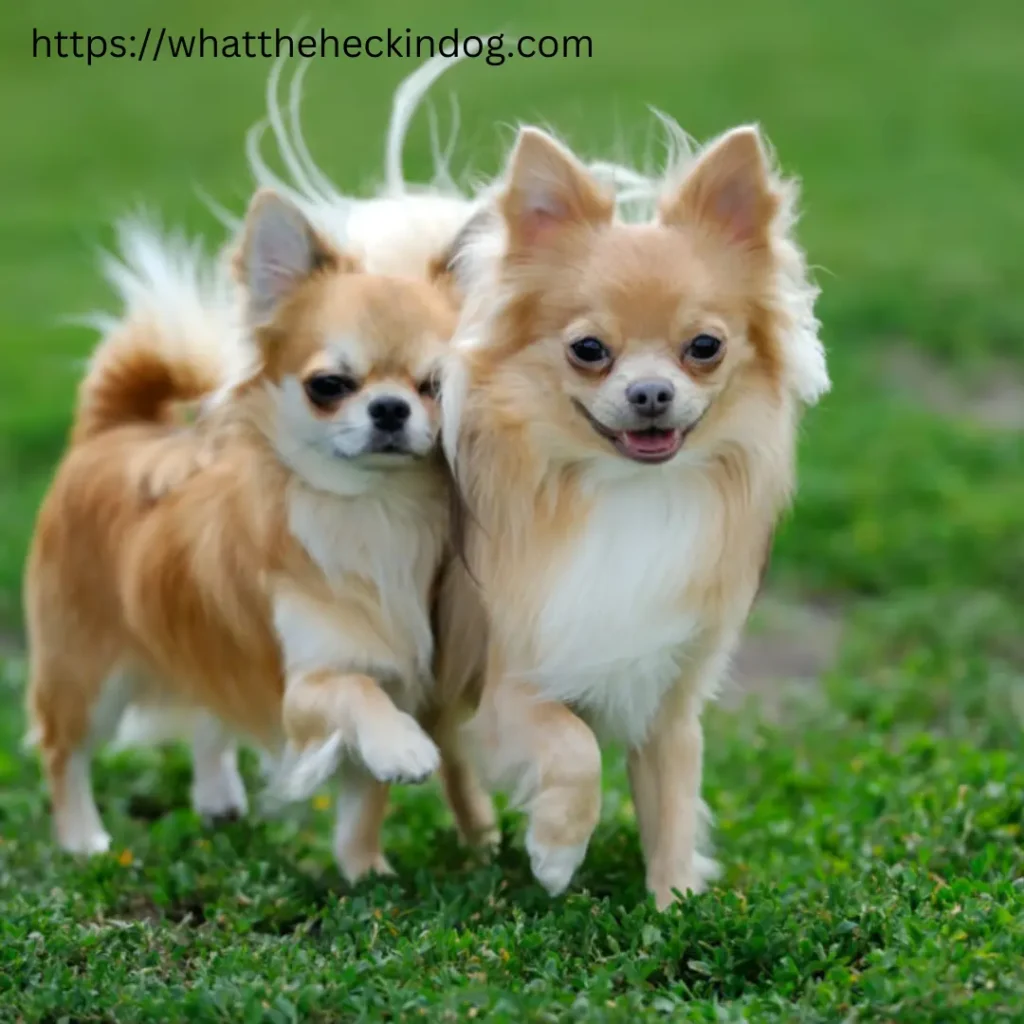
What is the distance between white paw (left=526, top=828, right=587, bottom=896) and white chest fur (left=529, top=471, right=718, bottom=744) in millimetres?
372

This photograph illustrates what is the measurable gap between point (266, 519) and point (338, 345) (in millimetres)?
517

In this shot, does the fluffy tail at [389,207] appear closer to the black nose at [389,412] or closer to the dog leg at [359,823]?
the black nose at [389,412]

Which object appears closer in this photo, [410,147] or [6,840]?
[6,840]

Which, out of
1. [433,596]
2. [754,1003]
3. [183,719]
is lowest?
[183,719]

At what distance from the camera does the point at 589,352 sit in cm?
409

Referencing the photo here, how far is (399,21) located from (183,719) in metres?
16.2

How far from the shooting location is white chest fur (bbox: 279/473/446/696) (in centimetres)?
453

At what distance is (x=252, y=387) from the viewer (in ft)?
15.3

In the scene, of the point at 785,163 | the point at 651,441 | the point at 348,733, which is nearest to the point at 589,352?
the point at 651,441

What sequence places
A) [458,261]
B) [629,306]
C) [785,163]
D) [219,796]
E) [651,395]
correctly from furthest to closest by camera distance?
[785,163] < [219,796] < [458,261] < [629,306] < [651,395]

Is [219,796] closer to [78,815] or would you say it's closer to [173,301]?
[78,815]

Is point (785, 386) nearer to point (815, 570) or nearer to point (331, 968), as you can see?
point (331, 968)

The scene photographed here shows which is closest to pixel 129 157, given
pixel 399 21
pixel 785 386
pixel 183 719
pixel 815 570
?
pixel 399 21

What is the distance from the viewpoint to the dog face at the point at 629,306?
159 inches
